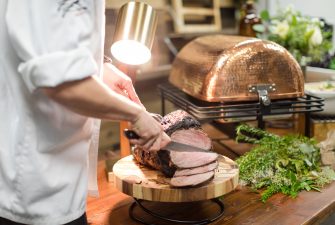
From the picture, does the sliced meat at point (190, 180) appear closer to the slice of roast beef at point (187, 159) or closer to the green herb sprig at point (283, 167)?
the slice of roast beef at point (187, 159)

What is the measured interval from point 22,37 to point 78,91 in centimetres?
14

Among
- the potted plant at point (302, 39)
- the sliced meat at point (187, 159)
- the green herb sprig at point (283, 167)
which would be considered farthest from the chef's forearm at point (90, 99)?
the potted plant at point (302, 39)

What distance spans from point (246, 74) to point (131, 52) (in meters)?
0.49

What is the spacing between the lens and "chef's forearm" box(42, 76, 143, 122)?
770mm

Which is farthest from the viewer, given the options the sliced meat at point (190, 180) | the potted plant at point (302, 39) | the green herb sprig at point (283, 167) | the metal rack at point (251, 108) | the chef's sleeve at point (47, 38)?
the potted plant at point (302, 39)

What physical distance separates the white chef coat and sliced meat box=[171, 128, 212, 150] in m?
0.35

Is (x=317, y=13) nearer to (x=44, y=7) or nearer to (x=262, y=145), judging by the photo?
(x=262, y=145)

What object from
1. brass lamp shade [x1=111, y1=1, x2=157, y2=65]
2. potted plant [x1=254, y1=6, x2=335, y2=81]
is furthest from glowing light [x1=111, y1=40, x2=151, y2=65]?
potted plant [x1=254, y1=6, x2=335, y2=81]

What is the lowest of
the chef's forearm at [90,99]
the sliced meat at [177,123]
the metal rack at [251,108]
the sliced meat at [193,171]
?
the sliced meat at [193,171]

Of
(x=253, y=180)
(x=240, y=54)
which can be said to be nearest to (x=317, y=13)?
(x=240, y=54)

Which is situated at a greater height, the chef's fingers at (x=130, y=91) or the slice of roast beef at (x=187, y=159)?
the chef's fingers at (x=130, y=91)

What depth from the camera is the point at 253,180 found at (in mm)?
1413

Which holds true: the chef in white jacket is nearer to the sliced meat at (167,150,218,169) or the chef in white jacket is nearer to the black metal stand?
the sliced meat at (167,150,218,169)

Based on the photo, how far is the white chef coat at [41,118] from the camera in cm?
77
